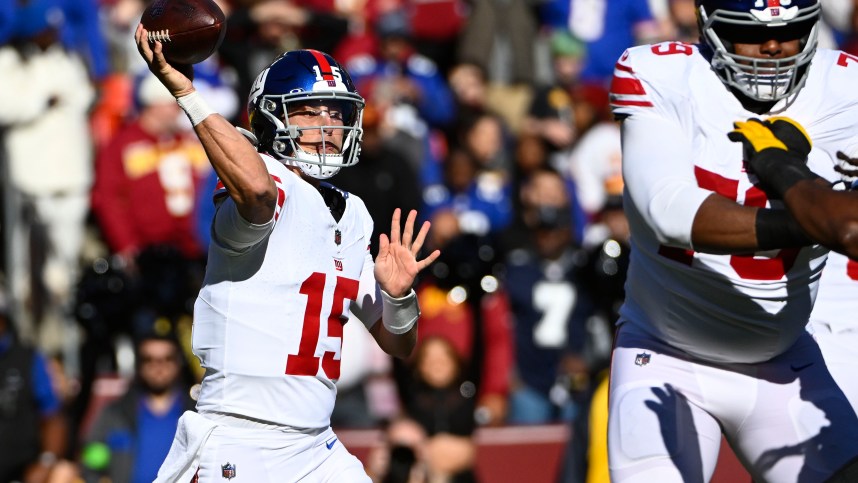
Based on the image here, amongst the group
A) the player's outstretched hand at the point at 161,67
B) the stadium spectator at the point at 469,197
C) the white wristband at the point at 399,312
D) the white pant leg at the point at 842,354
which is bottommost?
the stadium spectator at the point at 469,197

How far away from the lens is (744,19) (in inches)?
179

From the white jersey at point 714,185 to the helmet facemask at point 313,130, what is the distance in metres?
0.93

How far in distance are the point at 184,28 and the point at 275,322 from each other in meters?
0.94

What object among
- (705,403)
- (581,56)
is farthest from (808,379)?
(581,56)

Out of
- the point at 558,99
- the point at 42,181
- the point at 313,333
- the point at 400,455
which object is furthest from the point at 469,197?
the point at 313,333

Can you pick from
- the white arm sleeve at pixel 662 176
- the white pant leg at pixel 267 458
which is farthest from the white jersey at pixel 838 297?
the white pant leg at pixel 267 458

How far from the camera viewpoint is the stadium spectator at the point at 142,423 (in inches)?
299

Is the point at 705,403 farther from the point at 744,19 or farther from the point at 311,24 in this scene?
the point at 311,24

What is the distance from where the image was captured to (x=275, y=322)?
4.68 metres

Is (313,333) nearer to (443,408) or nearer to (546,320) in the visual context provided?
(443,408)

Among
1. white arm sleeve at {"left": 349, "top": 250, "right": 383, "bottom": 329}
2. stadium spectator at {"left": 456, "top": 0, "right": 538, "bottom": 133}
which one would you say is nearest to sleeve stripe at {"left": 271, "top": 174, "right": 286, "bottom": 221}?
white arm sleeve at {"left": 349, "top": 250, "right": 383, "bottom": 329}

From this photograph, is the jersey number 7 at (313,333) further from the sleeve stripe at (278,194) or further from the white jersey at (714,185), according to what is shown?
the white jersey at (714,185)

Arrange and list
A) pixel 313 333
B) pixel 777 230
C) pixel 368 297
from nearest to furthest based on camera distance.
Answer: pixel 777 230, pixel 313 333, pixel 368 297

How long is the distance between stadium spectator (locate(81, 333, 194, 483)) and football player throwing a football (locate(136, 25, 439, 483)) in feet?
9.48
